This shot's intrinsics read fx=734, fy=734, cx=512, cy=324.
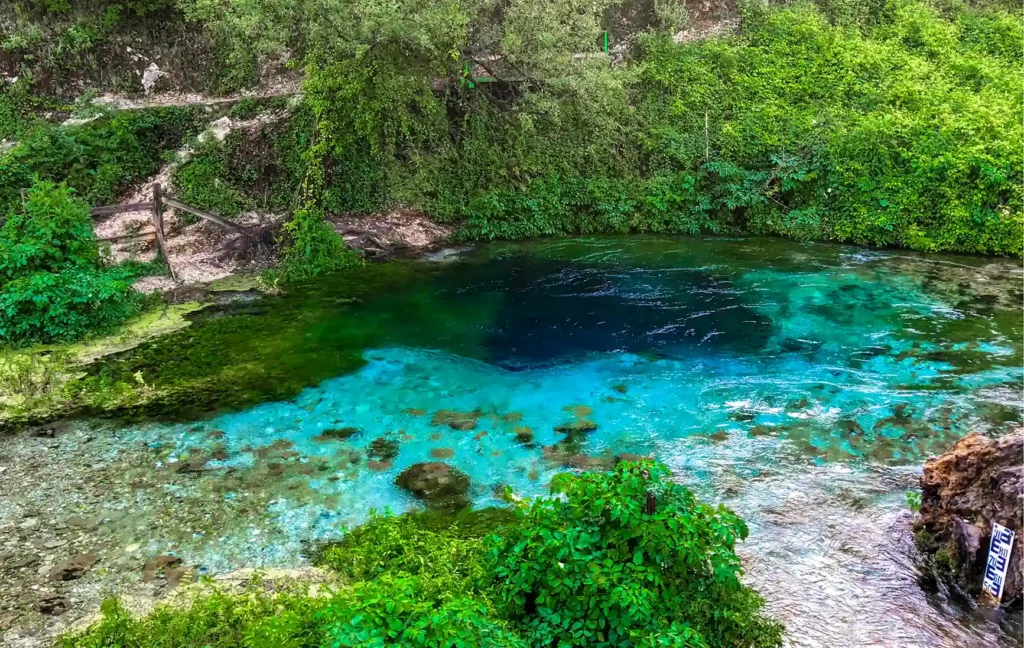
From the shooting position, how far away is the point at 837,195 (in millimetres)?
18328

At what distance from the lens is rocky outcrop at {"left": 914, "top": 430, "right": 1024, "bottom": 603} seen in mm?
6570

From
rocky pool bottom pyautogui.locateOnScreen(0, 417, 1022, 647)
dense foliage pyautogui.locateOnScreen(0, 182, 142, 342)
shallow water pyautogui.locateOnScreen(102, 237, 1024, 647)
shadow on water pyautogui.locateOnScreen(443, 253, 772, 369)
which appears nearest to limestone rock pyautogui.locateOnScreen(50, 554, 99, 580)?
rocky pool bottom pyautogui.locateOnScreen(0, 417, 1022, 647)

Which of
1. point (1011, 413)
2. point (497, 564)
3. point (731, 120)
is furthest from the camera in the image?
point (731, 120)

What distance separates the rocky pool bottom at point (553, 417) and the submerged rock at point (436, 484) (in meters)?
0.16

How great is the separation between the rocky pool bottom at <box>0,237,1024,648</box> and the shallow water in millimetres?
43

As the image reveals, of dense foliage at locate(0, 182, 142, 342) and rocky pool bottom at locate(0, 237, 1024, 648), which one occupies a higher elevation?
dense foliage at locate(0, 182, 142, 342)

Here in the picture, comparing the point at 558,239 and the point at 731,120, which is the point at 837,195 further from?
the point at 558,239

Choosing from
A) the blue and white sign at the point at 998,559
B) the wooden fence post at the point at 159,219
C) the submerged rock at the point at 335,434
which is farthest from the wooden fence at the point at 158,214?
the blue and white sign at the point at 998,559

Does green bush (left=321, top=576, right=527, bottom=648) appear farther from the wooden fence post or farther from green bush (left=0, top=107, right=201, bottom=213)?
green bush (left=0, top=107, right=201, bottom=213)

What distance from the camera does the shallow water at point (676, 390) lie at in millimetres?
7605

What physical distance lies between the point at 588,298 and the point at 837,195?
7767mm

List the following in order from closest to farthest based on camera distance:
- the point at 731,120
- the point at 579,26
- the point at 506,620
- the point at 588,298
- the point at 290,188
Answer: the point at 506,620, the point at 588,298, the point at 579,26, the point at 290,188, the point at 731,120

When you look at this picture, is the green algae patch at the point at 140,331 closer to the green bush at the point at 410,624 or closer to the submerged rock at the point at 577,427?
the submerged rock at the point at 577,427

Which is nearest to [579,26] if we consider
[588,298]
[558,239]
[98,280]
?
[558,239]
